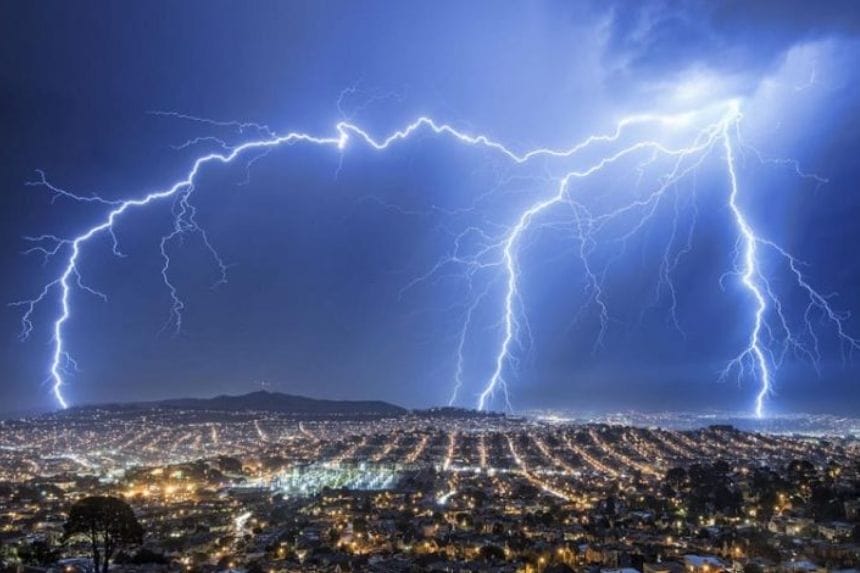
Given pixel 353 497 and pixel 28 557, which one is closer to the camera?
pixel 28 557

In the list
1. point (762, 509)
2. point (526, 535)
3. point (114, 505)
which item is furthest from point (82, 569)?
point (762, 509)

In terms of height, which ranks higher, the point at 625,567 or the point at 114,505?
the point at 114,505

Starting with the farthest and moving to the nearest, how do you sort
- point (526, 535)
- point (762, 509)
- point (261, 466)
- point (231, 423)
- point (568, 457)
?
point (231, 423), point (568, 457), point (261, 466), point (762, 509), point (526, 535)

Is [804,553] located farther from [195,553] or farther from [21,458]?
[21,458]

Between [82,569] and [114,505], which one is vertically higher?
[114,505]

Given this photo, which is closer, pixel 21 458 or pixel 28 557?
pixel 28 557

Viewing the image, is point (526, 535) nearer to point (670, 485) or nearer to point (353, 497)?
point (353, 497)

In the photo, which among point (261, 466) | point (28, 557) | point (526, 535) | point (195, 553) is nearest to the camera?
point (28, 557)

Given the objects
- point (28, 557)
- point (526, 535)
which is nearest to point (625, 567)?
point (526, 535)

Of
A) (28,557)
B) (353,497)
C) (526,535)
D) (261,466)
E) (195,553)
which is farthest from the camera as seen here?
(261,466)

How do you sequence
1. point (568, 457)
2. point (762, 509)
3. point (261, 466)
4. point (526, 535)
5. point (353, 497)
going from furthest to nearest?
point (568, 457) → point (261, 466) → point (353, 497) → point (762, 509) → point (526, 535)
